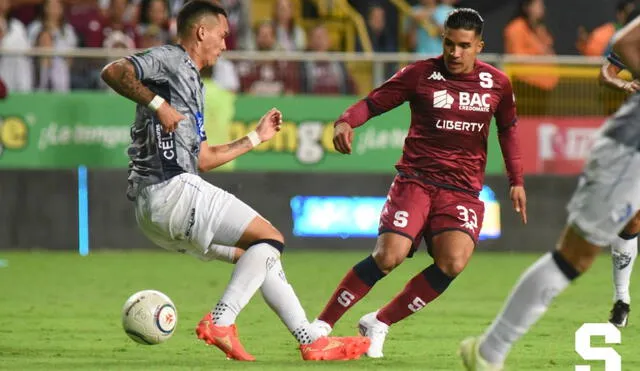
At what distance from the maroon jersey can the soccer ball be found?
1.85 meters

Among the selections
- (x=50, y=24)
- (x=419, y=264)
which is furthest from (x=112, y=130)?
(x=419, y=264)

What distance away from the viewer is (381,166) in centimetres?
1895

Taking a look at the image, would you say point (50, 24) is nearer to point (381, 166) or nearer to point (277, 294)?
point (381, 166)

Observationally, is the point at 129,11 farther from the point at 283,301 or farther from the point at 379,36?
the point at 283,301

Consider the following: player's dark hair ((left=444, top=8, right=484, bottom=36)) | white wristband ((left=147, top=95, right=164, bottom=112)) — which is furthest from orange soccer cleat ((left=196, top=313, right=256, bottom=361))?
player's dark hair ((left=444, top=8, right=484, bottom=36))

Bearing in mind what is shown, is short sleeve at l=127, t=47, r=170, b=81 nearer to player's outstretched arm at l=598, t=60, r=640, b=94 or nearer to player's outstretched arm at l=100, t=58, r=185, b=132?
player's outstretched arm at l=100, t=58, r=185, b=132

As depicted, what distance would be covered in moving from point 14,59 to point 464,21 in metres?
9.82

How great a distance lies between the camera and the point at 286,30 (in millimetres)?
19344

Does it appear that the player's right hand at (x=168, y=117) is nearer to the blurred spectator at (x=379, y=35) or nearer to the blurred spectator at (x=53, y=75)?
the blurred spectator at (x=53, y=75)

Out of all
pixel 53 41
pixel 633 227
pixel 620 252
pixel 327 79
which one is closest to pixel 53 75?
pixel 53 41

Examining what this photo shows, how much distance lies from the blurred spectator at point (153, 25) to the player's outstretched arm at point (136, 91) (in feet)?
33.1

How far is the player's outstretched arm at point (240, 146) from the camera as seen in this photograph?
885 centimetres

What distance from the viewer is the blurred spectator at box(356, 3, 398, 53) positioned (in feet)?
66.3

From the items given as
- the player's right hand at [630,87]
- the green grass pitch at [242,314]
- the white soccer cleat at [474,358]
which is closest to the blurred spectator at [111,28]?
the green grass pitch at [242,314]
